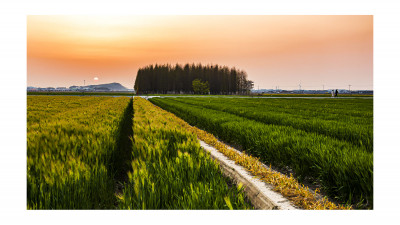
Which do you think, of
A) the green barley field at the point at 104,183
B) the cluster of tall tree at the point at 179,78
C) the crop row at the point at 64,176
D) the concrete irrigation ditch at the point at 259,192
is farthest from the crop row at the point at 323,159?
the cluster of tall tree at the point at 179,78

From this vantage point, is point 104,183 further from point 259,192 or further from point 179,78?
point 179,78

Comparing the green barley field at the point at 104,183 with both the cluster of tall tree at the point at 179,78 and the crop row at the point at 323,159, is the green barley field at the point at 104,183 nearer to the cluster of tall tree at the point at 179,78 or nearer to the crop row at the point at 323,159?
the crop row at the point at 323,159

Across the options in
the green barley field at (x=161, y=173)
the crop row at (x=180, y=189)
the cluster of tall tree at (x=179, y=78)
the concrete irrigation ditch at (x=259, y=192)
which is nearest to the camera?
the crop row at (x=180, y=189)

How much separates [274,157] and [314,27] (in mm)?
2962

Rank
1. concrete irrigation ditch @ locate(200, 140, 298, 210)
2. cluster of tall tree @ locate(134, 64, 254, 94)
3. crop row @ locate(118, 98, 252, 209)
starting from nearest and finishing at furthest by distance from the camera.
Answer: crop row @ locate(118, 98, 252, 209) < concrete irrigation ditch @ locate(200, 140, 298, 210) < cluster of tall tree @ locate(134, 64, 254, 94)

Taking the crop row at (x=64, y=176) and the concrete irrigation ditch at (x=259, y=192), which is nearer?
the crop row at (x=64, y=176)

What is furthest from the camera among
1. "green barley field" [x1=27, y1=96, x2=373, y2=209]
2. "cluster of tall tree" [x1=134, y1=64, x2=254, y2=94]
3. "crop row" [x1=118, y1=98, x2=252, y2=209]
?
"cluster of tall tree" [x1=134, y1=64, x2=254, y2=94]

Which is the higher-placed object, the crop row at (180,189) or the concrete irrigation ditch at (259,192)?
the crop row at (180,189)

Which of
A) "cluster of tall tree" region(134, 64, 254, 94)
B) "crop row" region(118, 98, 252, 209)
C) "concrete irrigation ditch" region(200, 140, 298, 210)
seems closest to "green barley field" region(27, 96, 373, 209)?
"crop row" region(118, 98, 252, 209)

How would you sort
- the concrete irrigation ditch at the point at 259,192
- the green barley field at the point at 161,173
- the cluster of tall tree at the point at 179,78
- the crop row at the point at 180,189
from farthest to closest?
the cluster of tall tree at the point at 179,78 → the concrete irrigation ditch at the point at 259,192 → the green barley field at the point at 161,173 → the crop row at the point at 180,189

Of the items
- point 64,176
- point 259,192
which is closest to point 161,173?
point 64,176

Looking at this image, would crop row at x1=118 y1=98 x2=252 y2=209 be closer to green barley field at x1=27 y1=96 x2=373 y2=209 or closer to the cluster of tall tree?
green barley field at x1=27 y1=96 x2=373 y2=209

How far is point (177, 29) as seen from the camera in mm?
5441
